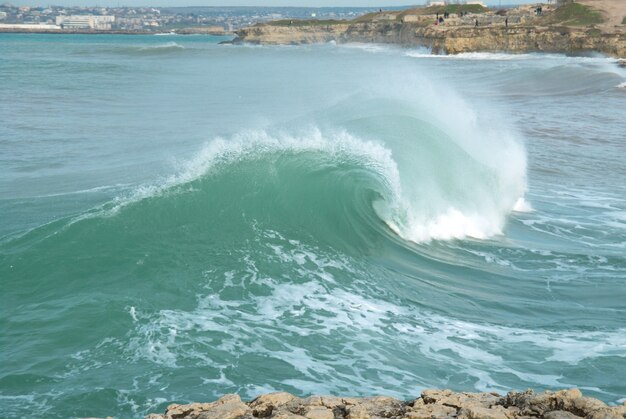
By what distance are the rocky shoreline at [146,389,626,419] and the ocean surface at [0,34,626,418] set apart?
1.04 metres

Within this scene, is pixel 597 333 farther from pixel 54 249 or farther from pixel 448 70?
pixel 448 70

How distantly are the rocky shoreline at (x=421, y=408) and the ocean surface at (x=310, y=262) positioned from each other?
3.40 ft

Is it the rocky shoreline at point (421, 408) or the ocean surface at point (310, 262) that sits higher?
the rocky shoreline at point (421, 408)

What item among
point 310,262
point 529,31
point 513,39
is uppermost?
point 529,31

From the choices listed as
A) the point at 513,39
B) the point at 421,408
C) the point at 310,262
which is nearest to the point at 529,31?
the point at 513,39

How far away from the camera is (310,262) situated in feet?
31.9

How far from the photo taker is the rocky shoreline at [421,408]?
191 inches

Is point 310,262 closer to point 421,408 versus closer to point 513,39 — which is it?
point 421,408

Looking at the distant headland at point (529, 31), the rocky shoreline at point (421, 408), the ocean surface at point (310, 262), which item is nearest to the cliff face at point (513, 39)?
the distant headland at point (529, 31)

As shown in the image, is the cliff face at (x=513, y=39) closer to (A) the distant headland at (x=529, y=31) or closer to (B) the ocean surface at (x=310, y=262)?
(A) the distant headland at (x=529, y=31)

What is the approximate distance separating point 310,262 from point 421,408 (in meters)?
4.75

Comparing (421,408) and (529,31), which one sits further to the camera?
(529,31)

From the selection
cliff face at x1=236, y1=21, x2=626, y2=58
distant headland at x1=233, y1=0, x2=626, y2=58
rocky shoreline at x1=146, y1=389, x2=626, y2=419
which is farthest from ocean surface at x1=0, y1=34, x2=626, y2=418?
distant headland at x1=233, y1=0, x2=626, y2=58

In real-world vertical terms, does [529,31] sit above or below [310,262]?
above
